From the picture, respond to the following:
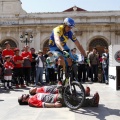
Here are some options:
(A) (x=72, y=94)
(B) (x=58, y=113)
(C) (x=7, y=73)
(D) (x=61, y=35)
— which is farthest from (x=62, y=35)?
(C) (x=7, y=73)

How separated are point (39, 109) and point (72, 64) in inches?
45.4

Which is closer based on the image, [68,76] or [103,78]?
[68,76]

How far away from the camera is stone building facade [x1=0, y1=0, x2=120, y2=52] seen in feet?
108

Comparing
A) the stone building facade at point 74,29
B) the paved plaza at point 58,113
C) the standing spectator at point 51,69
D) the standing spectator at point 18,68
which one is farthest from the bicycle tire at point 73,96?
the stone building facade at point 74,29

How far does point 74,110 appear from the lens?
18.3 feet

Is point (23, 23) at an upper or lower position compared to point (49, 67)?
upper

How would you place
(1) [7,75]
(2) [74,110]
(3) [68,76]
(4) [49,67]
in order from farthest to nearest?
(4) [49,67] < (1) [7,75] < (3) [68,76] < (2) [74,110]

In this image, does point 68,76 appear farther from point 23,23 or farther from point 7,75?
point 23,23

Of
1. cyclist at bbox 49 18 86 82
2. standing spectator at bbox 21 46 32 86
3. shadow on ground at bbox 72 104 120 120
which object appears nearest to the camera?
shadow on ground at bbox 72 104 120 120

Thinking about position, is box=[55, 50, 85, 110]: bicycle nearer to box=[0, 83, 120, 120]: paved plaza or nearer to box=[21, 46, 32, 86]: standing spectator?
box=[0, 83, 120, 120]: paved plaza

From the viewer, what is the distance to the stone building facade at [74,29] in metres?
33.0

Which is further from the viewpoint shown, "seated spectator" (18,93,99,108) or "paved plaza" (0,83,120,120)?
"seated spectator" (18,93,99,108)

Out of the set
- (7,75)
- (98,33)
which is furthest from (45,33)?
(7,75)

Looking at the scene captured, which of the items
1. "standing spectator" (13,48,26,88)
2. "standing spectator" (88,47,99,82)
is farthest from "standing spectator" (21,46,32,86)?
"standing spectator" (88,47,99,82)
